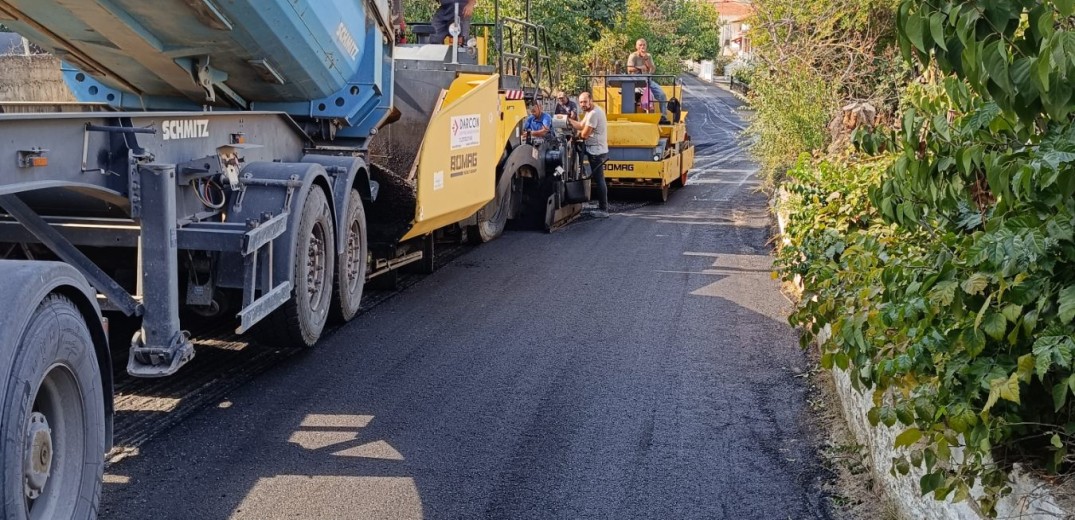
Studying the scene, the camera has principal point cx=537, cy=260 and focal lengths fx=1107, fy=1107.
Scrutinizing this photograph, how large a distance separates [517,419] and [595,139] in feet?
33.7

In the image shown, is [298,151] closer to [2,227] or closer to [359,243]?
[359,243]

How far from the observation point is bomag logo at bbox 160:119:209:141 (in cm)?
554

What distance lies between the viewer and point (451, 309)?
8.73 m

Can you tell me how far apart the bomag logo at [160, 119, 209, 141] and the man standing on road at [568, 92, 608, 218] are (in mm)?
9710

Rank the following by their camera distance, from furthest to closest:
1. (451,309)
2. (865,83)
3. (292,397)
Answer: (865,83) < (451,309) < (292,397)

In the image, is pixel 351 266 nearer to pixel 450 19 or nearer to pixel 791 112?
pixel 450 19

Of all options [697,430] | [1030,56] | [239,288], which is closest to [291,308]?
[239,288]

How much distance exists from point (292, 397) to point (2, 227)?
181 cm

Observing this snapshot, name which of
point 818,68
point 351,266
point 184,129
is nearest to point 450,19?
point 351,266

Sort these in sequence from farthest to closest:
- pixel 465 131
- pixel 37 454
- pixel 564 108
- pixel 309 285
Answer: pixel 564 108
pixel 465 131
pixel 309 285
pixel 37 454

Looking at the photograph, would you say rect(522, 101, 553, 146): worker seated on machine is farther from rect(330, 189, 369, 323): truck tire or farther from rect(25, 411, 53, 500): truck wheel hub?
rect(25, 411, 53, 500): truck wheel hub

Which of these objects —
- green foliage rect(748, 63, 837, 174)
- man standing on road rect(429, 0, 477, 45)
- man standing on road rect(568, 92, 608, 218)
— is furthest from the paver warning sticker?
man standing on road rect(568, 92, 608, 218)

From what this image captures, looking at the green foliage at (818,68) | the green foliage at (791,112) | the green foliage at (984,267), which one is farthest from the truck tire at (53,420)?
the green foliage at (791,112)

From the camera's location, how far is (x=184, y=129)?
5812mm
